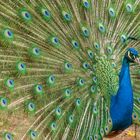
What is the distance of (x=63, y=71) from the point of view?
3.97 m

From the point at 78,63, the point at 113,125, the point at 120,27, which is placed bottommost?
the point at 113,125

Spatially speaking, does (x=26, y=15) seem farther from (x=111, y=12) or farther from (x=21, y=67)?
(x=111, y=12)

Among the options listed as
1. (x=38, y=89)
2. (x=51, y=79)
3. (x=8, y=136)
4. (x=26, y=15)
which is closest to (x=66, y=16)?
(x=26, y=15)

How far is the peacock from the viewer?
3773mm

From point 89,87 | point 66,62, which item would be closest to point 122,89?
point 89,87

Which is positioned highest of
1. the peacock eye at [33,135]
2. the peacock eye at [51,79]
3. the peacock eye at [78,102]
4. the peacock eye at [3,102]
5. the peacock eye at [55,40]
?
the peacock eye at [55,40]

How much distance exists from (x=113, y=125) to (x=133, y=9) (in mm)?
1192

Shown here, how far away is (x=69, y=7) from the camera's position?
4145 millimetres

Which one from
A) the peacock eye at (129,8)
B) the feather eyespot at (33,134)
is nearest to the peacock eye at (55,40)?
the feather eyespot at (33,134)

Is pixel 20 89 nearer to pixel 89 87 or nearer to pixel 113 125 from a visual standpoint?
pixel 89 87

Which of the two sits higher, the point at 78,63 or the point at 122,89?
the point at 78,63

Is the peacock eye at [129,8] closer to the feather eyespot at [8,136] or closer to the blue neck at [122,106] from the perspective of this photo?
the blue neck at [122,106]

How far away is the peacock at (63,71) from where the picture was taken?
377 centimetres

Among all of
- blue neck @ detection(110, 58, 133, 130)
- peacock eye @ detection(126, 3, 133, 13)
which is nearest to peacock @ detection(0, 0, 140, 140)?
blue neck @ detection(110, 58, 133, 130)
